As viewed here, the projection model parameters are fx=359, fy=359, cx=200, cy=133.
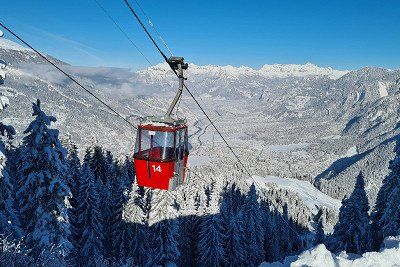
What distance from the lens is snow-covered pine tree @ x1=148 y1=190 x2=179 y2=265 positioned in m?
38.9

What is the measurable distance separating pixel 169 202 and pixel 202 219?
30.5ft

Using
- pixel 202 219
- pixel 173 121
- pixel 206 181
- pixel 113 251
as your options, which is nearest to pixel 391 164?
pixel 173 121

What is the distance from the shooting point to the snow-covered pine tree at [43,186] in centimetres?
2159

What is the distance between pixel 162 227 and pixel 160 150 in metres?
23.5

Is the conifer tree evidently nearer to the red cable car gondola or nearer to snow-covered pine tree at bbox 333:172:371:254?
snow-covered pine tree at bbox 333:172:371:254

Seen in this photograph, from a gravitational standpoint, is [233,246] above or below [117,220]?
below

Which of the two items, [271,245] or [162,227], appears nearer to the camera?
[162,227]

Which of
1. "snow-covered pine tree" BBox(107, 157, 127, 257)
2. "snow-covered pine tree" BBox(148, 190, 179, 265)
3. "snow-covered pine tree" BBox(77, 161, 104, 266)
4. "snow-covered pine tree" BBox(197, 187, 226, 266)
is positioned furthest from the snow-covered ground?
"snow-covered pine tree" BBox(107, 157, 127, 257)

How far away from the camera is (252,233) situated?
173 feet

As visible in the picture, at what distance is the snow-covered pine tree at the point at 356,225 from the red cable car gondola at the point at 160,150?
82.3ft

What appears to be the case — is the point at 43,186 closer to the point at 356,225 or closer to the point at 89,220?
the point at 89,220

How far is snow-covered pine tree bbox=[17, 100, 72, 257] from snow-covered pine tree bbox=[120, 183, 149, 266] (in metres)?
16.8

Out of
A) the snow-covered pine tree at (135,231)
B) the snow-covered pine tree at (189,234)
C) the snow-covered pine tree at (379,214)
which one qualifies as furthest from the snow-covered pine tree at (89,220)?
the snow-covered pine tree at (379,214)

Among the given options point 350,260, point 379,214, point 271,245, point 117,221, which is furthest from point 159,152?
point 271,245
